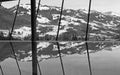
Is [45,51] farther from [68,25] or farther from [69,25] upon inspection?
[69,25]

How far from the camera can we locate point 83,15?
47.8 meters

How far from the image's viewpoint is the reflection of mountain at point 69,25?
137 feet

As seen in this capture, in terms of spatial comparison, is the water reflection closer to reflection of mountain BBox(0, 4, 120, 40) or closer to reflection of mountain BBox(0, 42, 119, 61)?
reflection of mountain BBox(0, 42, 119, 61)

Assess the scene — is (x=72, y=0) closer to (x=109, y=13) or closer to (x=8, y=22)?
(x=109, y=13)

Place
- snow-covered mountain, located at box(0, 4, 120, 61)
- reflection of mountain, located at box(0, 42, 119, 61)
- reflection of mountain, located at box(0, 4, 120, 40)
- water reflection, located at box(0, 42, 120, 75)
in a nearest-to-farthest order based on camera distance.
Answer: water reflection, located at box(0, 42, 120, 75) → reflection of mountain, located at box(0, 42, 119, 61) → snow-covered mountain, located at box(0, 4, 120, 61) → reflection of mountain, located at box(0, 4, 120, 40)

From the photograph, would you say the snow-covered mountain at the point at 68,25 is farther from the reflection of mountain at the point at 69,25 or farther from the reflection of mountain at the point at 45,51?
the reflection of mountain at the point at 45,51

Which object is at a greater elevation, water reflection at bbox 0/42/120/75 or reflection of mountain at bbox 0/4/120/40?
water reflection at bbox 0/42/120/75

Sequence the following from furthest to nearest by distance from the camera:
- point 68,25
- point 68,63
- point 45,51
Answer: point 68,25
point 45,51
point 68,63

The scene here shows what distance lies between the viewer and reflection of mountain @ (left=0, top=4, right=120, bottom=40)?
41656mm

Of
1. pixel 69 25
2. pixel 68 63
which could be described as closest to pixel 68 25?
pixel 69 25

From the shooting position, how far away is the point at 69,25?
4775 centimetres

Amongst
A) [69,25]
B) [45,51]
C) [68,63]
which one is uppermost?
[68,63]

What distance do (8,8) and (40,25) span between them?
6.63 m

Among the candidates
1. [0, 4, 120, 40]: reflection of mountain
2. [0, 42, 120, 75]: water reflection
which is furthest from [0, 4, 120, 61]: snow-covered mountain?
[0, 42, 120, 75]: water reflection
